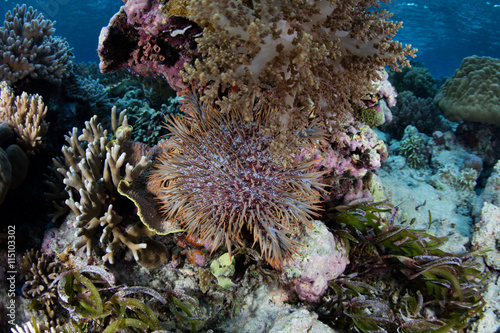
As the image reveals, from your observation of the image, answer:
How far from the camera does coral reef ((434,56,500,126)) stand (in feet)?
24.7

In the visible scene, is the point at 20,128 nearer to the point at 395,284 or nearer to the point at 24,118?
the point at 24,118

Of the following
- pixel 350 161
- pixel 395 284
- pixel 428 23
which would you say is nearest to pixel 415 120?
pixel 350 161

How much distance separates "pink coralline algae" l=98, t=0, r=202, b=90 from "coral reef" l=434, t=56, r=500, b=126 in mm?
8521

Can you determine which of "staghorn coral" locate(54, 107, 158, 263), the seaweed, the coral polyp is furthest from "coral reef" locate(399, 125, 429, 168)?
"staghorn coral" locate(54, 107, 158, 263)

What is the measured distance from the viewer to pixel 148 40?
3.49 m

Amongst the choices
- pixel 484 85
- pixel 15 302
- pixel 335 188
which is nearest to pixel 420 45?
pixel 484 85

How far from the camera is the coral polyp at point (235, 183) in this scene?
8.20 feet

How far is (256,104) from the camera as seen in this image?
9.02 feet

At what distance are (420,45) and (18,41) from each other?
182ft

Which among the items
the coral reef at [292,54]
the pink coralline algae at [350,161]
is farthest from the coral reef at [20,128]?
the pink coralline algae at [350,161]

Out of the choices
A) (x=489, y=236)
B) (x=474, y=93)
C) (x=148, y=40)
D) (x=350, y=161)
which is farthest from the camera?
(x=474, y=93)

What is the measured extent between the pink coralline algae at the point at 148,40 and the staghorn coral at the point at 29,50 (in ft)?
6.58

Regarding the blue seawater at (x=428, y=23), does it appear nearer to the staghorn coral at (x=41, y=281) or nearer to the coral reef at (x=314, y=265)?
the coral reef at (x=314, y=265)

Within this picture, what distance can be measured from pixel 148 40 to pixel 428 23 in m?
44.7
